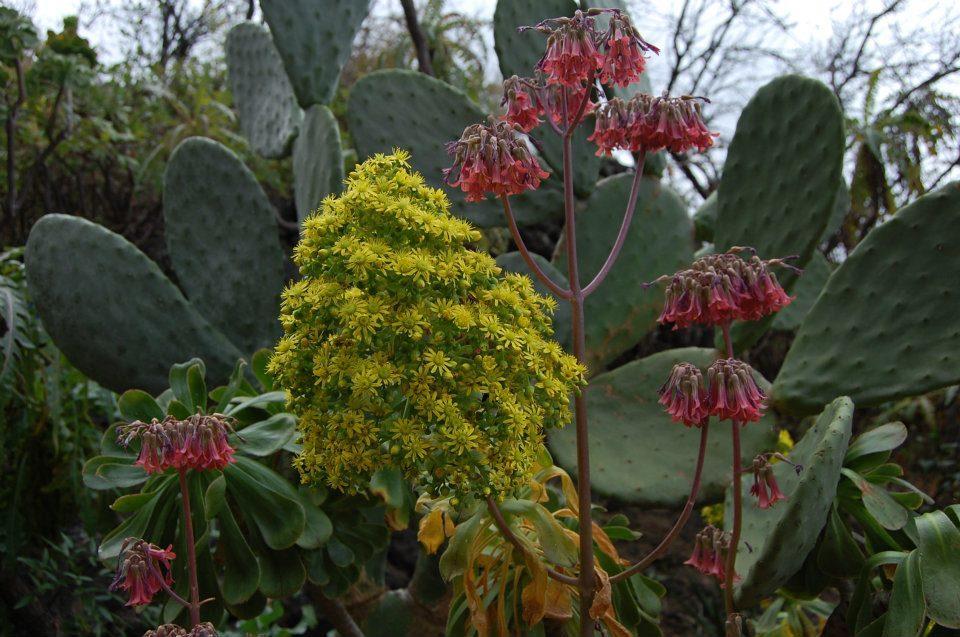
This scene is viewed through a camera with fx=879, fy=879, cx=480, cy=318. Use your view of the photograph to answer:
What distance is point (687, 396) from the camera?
3.46 ft

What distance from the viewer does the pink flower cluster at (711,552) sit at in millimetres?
1300

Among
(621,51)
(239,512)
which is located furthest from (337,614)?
(621,51)

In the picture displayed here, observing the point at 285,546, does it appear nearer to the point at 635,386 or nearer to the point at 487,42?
the point at 635,386

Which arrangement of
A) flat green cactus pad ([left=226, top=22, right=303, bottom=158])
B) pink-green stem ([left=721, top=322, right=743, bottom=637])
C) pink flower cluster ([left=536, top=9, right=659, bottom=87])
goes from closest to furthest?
pink flower cluster ([left=536, top=9, right=659, bottom=87])
pink-green stem ([left=721, top=322, right=743, bottom=637])
flat green cactus pad ([left=226, top=22, right=303, bottom=158])

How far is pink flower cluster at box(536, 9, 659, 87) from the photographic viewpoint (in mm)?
1062

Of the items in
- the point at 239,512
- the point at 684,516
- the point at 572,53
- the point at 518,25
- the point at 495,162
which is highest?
the point at 518,25

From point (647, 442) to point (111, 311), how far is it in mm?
1209

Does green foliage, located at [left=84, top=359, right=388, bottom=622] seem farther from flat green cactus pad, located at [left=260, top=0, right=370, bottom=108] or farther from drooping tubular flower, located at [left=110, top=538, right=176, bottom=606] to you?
flat green cactus pad, located at [left=260, top=0, right=370, bottom=108]

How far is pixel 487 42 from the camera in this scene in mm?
4051

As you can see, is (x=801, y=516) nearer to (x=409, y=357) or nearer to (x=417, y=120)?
(x=409, y=357)

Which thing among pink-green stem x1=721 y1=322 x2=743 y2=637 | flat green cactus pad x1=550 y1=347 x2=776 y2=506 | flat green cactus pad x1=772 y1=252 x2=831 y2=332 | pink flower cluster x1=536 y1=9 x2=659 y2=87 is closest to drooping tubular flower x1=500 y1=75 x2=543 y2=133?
pink flower cluster x1=536 y1=9 x2=659 y2=87

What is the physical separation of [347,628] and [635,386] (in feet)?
2.79

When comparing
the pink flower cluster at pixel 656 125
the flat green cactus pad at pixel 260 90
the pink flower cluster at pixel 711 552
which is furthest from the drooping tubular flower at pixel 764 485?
the flat green cactus pad at pixel 260 90

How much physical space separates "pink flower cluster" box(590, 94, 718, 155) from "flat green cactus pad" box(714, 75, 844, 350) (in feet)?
2.07
